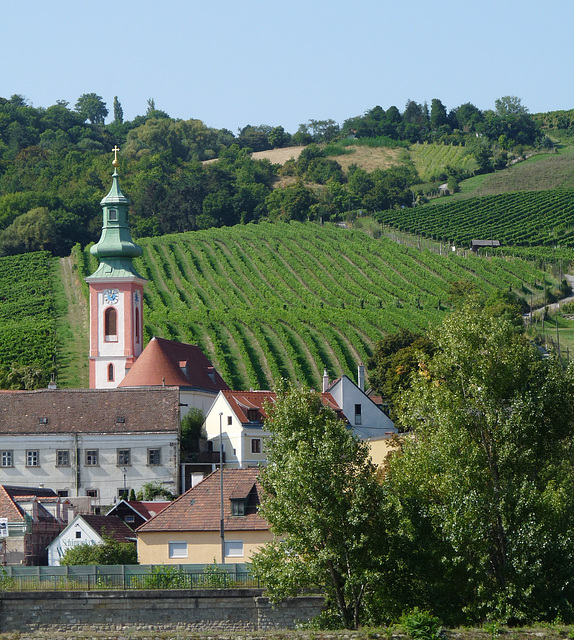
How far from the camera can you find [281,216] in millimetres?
161500

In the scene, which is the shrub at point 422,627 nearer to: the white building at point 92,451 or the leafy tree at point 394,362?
the white building at point 92,451

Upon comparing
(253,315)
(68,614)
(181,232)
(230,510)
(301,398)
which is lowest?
(68,614)

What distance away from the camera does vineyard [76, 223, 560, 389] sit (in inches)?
3553

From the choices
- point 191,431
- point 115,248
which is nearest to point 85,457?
point 191,431

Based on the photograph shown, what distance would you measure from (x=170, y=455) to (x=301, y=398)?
25687 mm

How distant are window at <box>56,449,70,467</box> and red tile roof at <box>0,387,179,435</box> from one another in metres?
0.99

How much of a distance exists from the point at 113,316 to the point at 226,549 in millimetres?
35417

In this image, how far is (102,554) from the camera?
4109cm

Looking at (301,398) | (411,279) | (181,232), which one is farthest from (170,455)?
(181,232)

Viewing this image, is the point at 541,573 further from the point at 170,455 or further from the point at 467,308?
the point at 170,455

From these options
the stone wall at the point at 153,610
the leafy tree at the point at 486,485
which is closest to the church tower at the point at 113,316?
the leafy tree at the point at 486,485

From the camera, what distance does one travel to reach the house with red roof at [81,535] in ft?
146

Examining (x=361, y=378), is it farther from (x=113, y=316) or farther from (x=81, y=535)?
(x=81, y=535)

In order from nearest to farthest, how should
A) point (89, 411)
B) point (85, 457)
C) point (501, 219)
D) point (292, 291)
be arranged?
point (85, 457) → point (89, 411) → point (292, 291) → point (501, 219)
